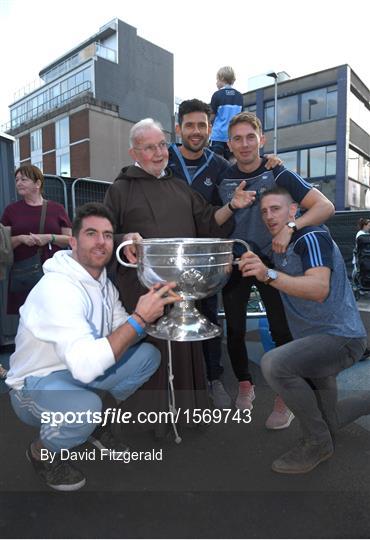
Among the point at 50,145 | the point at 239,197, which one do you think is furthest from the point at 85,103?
the point at 239,197

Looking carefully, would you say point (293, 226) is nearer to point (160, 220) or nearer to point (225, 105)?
point (160, 220)

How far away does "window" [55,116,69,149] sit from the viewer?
2703 centimetres

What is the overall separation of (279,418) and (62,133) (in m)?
28.3

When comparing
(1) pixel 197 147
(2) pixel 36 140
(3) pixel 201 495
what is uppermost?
(2) pixel 36 140

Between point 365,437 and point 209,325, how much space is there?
4.29 feet

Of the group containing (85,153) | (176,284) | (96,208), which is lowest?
(176,284)

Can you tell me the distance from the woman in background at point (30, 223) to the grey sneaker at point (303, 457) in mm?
2234

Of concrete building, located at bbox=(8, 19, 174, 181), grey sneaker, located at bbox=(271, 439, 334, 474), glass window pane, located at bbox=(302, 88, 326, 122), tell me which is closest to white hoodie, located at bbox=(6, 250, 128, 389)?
grey sneaker, located at bbox=(271, 439, 334, 474)

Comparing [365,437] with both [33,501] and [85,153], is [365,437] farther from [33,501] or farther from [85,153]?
[85,153]

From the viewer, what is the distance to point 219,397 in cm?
279

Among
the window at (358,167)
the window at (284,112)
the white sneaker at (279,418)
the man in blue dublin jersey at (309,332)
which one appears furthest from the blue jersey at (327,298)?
the window at (284,112)

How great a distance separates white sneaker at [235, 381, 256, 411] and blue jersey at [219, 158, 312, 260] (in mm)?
909

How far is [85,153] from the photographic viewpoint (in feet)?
84.3
